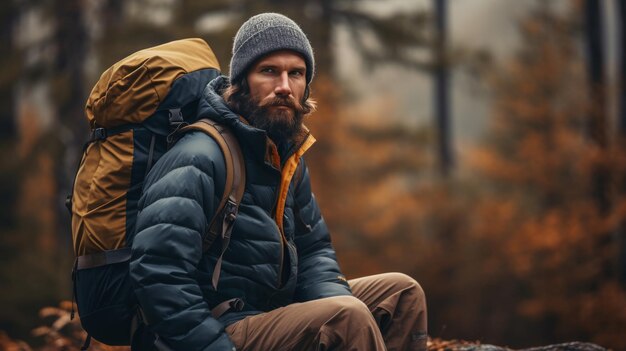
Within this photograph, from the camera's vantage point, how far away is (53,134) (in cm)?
1388

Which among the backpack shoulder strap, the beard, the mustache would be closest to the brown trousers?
the backpack shoulder strap

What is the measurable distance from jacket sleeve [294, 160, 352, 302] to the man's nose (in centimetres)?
43

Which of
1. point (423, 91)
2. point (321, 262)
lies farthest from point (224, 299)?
point (423, 91)

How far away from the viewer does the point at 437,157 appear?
2030 cm

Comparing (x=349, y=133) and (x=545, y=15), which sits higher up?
(x=545, y=15)

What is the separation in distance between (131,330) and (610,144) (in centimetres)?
1142

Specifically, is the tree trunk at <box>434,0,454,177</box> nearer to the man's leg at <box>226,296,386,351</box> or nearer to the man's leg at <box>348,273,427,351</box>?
the man's leg at <box>348,273,427,351</box>

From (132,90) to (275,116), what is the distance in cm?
62

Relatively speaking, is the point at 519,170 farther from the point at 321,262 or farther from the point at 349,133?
the point at 321,262

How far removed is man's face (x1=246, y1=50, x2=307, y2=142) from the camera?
3.72 metres

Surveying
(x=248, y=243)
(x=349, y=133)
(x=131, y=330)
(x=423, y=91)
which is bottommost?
(x=423, y=91)

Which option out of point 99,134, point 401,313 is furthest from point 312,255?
point 99,134

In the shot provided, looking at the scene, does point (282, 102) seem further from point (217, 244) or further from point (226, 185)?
point (217, 244)

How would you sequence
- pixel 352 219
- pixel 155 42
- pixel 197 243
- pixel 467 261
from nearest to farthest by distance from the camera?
1. pixel 197 243
2. pixel 155 42
3. pixel 467 261
4. pixel 352 219
